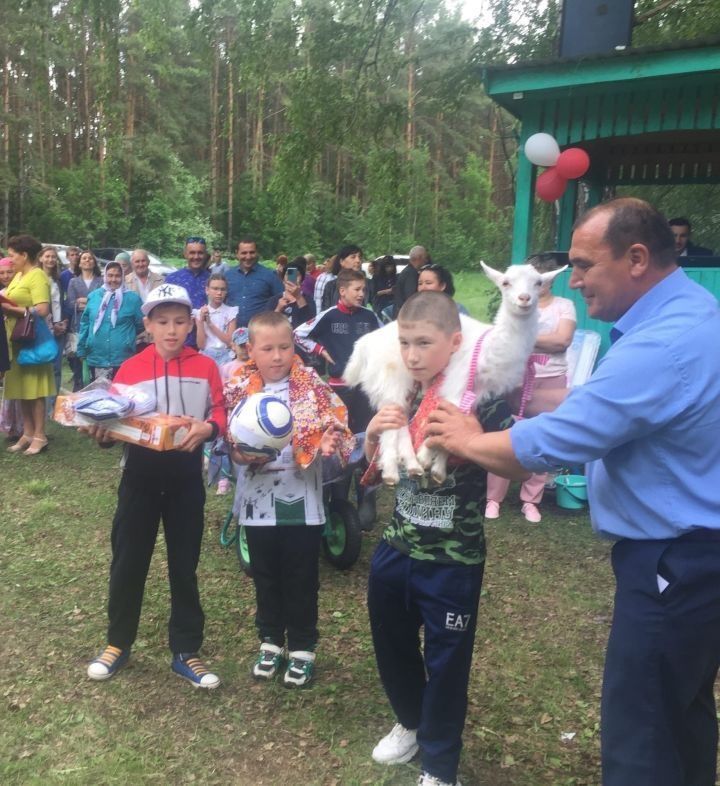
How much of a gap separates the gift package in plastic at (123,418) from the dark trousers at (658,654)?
195 cm

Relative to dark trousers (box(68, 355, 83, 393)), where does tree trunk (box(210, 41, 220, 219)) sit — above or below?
above

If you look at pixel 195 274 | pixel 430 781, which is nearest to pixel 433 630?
pixel 430 781

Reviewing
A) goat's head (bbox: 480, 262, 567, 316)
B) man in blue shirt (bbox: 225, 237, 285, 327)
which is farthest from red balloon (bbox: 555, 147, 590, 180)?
goat's head (bbox: 480, 262, 567, 316)

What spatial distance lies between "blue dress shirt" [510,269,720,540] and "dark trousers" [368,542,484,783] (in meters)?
0.78

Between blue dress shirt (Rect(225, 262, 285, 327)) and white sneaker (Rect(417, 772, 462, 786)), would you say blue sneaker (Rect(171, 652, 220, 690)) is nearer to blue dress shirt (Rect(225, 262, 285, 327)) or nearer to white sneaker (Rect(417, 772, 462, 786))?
white sneaker (Rect(417, 772, 462, 786))

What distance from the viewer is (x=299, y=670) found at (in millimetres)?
3752

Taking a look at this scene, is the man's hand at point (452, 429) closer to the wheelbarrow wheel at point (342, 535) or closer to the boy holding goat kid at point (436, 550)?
the boy holding goat kid at point (436, 550)

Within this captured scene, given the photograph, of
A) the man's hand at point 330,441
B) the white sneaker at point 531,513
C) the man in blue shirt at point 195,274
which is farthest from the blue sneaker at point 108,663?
the man in blue shirt at point 195,274

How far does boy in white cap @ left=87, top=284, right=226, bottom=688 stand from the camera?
358 centimetres

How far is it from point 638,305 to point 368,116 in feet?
35.8

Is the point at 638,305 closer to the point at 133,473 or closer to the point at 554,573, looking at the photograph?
the point at 133,473

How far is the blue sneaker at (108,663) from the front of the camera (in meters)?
3.81

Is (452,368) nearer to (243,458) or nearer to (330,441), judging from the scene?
(330,441)

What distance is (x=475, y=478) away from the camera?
2830mm
